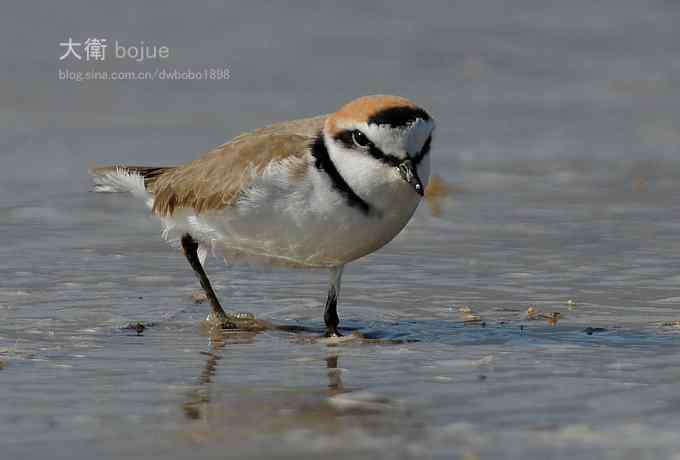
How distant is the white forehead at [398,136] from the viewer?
545cm

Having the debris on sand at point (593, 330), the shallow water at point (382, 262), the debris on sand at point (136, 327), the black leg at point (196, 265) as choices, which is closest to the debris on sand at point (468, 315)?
the shallow water at point (382, 262)

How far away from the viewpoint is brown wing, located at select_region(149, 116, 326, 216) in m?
5.84

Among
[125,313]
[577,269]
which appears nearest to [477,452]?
[125,313]

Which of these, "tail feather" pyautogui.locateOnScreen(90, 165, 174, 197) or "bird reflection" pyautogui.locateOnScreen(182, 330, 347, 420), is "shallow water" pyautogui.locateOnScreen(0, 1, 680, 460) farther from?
"tail feather" pyautogui.locateOnScreen(90, 165, 174, 197)

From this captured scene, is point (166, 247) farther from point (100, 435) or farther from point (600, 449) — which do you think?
point (600, 449)

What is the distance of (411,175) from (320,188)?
1.42 ft

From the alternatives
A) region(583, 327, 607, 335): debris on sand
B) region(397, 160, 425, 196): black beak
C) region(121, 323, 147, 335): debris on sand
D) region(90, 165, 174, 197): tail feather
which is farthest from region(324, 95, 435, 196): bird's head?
region(90, 165, 174, 197): tail feather

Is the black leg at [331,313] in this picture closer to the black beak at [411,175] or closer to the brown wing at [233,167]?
the brown wing at [233,167]

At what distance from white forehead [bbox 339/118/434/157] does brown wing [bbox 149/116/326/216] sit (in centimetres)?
35

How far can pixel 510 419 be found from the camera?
14.3 ft

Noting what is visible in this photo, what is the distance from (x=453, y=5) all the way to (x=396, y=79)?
2.62m

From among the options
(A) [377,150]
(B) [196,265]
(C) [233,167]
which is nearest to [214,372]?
(A) [377,150]

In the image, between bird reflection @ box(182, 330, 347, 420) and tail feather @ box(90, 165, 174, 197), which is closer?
bird reflection @ box(182, 330, 347, 420)

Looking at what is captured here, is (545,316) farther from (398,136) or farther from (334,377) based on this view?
(334,377)
